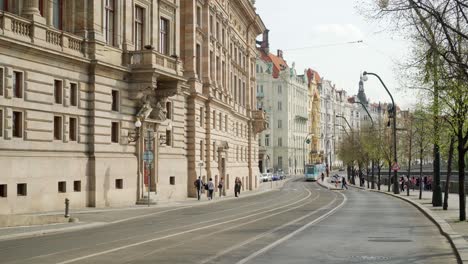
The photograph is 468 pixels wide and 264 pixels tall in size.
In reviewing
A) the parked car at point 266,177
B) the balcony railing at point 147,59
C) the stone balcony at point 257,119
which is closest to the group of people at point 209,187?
the balcony railing at point 147,59

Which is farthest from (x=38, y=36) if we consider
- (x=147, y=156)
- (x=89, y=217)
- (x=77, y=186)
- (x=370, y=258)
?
(x=370, y=258)

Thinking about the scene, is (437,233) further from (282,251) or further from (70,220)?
(70,220)

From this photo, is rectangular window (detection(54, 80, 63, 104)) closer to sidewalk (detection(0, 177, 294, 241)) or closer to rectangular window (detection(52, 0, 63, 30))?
rectangular window (detection(52, 0, 63, 30))

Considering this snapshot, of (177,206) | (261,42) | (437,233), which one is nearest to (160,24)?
(177,206)

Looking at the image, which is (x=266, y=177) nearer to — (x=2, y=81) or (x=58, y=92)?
(x=58, y=92)

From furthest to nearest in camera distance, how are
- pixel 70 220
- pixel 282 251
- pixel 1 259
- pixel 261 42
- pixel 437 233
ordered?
pixel 261 42
pixel 70 220
pixel 437 233
pixel 282 251
pixel 1 259

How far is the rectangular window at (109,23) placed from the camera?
134 feet

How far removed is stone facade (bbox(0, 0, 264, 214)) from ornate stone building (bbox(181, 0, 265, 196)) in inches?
13.2

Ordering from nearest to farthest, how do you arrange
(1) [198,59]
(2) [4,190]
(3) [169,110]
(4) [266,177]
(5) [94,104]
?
(2) [4,190], (5) [94,104], (3) [169,110], (1) [198,59], (4) [266,177]

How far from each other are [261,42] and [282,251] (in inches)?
5751

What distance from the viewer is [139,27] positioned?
45.3m

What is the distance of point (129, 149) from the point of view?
42219mm

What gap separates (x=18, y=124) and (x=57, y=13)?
25.5 ft

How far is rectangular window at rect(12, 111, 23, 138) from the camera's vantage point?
1265 inches
